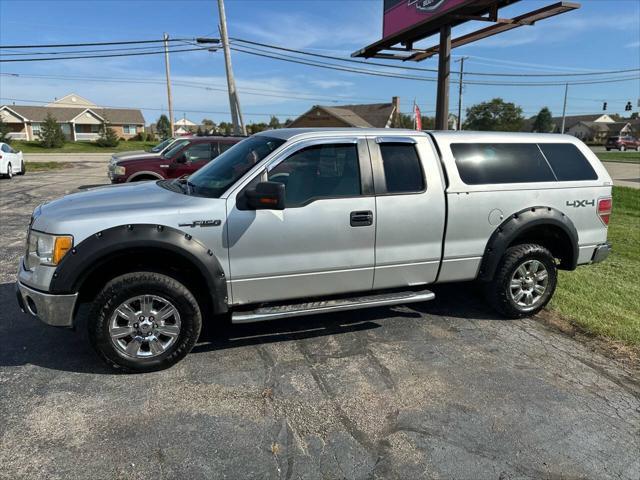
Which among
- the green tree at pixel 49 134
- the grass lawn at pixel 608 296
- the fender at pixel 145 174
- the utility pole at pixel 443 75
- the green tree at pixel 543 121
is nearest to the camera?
the grass lawn at pixel 608 296

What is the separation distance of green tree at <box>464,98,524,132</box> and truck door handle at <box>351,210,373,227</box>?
3320 inches

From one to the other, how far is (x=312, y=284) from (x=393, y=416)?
1.29 metres

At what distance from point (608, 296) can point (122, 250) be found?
17.3ft

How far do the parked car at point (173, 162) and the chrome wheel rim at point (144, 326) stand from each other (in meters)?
7.38

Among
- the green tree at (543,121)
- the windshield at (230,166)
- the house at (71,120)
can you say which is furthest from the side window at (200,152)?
the green tree at (543,121)

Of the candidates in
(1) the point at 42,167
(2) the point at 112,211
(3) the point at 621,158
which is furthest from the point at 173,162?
(3) the point at 621,158

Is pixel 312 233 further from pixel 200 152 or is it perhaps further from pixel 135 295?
pixel 200 152

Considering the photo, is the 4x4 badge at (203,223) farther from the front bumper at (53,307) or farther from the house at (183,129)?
the house at (183,129)

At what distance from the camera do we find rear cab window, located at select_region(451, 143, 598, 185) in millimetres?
4434

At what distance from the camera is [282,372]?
3666 mm

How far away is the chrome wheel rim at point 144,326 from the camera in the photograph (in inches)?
139

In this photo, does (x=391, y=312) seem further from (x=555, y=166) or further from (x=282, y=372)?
(x=555, y=166)

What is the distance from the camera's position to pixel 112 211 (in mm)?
3475

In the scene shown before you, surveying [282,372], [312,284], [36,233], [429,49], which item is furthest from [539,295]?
[429,49]
